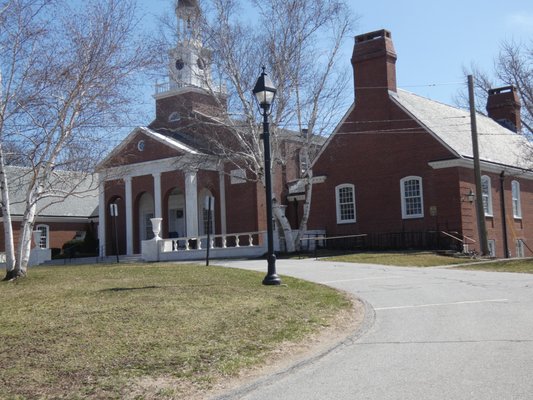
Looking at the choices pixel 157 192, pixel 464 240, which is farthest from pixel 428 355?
pixel 157 192

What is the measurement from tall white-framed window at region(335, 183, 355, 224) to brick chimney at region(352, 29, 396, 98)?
5135 millimetres

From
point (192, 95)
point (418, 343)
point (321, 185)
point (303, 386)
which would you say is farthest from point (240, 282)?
point (192, 95)

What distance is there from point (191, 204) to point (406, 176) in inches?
496

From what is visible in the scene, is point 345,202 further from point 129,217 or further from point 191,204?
point 129,217

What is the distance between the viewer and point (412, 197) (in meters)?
31.8

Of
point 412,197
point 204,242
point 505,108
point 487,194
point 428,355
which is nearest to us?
point 428,355

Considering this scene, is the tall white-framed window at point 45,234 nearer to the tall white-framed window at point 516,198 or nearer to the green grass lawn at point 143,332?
the tall white-framed window at point 516,198

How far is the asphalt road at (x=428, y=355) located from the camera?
6168 mm

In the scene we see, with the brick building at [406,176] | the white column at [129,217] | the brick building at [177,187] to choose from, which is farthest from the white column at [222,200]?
the brick building at [406,176]

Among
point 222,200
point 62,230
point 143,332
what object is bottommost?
point 143,332

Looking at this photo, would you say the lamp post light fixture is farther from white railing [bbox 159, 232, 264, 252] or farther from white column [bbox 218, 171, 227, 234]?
white column [bbox 218, 171, 227, 234]

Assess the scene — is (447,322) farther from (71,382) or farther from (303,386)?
(71,382)

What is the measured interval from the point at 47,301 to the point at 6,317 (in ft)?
5.08

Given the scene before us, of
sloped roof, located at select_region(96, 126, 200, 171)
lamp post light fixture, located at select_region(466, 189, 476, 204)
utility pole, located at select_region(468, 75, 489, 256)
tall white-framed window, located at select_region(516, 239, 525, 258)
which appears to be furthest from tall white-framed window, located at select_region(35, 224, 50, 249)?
tall white-framed window, located at select_region(516, 239, 525, 258)
